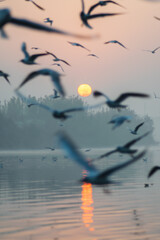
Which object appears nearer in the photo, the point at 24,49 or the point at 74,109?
the point at 74,109

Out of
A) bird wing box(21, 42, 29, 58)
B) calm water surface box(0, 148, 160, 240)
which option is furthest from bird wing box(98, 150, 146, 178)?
calm water surface box(0, 148, 160, 240)

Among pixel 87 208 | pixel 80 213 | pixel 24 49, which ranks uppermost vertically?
pixel 87 208

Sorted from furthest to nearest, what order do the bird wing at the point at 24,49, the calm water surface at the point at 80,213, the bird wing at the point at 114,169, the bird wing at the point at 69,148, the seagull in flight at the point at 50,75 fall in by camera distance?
the calm water surface at the point at 80,213 → the bird wing at the point at 24,49 → the seagull in flight at the point at 50,75 → the bird wing at the point at 114,169 → the bird wing at the point at 69,148

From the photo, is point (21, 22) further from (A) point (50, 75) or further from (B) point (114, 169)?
(A) point (50, 75)

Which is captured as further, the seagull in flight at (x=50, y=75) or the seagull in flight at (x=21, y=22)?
the seagull in flight at (x=50, y=75)

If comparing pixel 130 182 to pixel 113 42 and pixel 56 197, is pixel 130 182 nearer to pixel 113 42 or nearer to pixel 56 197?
pixel 56 197

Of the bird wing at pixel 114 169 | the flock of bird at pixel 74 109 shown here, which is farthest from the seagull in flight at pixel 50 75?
the bird wing at pixel 114 169

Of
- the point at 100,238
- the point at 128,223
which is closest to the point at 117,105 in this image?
the point at 100,238

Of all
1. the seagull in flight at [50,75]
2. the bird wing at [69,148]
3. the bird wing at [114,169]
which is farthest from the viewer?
the seagull in flight at [50,75]

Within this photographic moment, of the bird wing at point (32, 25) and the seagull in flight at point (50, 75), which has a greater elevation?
the seagull in flight at point (50, 75)

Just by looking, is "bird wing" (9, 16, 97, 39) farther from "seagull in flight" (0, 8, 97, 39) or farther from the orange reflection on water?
the orange reflection on water

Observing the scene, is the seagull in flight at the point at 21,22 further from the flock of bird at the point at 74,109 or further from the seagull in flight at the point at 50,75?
the seagull in flight at the point at 50,75

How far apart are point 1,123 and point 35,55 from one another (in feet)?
601

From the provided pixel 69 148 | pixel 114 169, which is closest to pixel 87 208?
pixel 114 169
